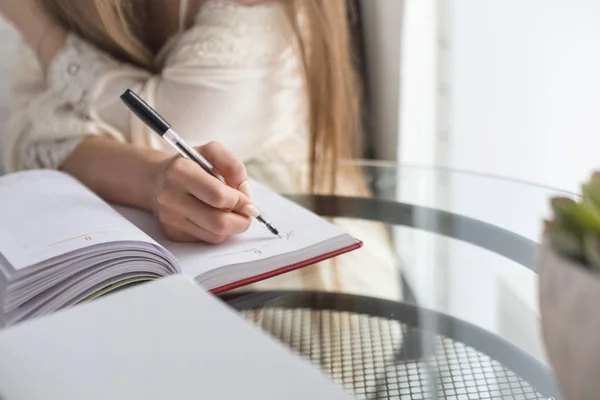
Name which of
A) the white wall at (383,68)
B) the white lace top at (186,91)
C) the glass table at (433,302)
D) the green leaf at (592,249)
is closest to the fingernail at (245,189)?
the glass table at (433,302)

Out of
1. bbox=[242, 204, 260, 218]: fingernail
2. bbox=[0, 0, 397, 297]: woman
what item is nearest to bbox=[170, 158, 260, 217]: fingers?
bbox=[242, 204, 260, 218]: fingernail

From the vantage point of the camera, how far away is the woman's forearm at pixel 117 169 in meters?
0.73

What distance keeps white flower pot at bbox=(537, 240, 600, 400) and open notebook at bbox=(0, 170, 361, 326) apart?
0.91 ft

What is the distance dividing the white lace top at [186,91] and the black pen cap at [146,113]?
251 mm

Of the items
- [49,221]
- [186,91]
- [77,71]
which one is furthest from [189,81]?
[49,221]

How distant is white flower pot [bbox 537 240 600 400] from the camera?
0.32 m

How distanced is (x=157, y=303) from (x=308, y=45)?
631 millimetres

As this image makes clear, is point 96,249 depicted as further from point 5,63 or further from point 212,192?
point 5,63

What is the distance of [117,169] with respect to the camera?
0.78m

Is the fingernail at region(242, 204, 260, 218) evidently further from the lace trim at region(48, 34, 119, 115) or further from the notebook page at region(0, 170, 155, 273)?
the lace trim at region(48, 34, 119, 115)

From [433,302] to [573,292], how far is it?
337mm

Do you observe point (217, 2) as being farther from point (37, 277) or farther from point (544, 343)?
point (544, 343)

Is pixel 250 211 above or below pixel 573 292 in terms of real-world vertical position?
below

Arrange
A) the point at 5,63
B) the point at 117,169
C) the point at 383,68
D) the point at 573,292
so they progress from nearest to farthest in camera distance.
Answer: the point at 573,292 → the point at 117,169 → the point at 5,63 → the point at 383,68
